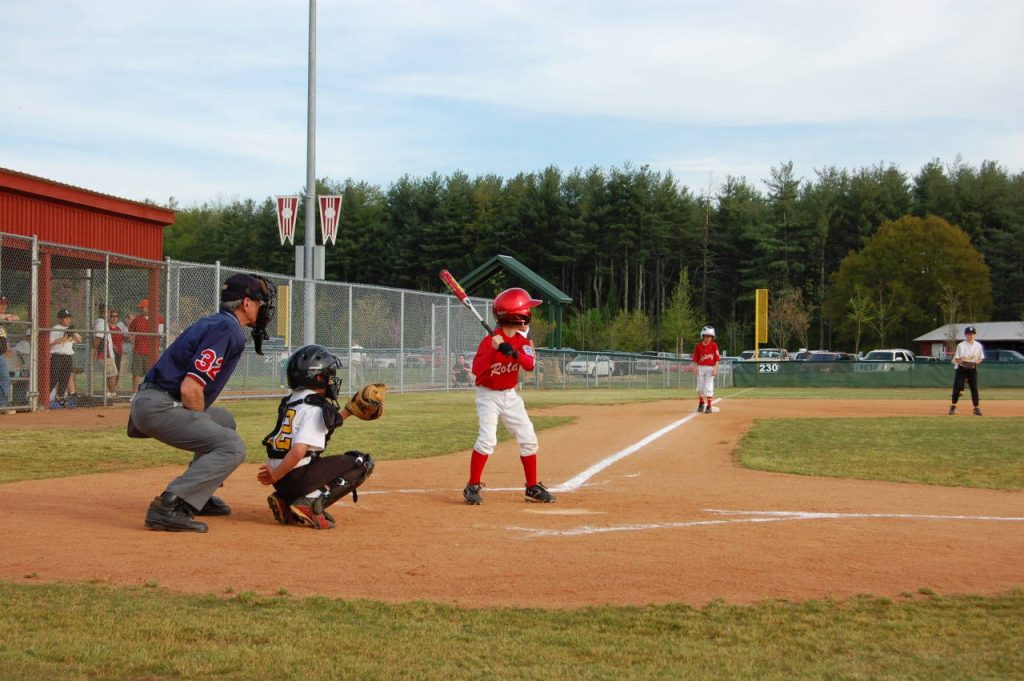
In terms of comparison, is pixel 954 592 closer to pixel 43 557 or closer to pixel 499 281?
pixel 43 557

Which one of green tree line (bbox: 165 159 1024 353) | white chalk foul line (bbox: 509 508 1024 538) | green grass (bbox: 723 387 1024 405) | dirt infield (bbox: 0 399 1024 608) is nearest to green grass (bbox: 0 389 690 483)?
dirt infield (bbox: 0 399 1024 608)

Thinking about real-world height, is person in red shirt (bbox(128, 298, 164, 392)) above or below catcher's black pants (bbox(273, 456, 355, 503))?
above

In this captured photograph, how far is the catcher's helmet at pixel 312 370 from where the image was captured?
6801 mm

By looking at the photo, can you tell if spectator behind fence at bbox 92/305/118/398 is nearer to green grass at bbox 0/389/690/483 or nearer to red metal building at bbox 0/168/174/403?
red metal building at bbox 0/168/174/403

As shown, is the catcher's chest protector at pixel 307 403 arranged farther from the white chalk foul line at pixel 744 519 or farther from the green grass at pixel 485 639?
the green grass at pixel 485 639

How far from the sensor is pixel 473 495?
7.86 meters

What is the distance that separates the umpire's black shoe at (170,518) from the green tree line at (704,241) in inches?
2670

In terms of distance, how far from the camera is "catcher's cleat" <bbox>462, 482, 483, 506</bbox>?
7.83 metres

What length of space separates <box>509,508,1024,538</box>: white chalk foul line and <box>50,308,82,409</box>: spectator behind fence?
1284cm

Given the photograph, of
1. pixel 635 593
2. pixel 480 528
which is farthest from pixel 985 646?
pixel 480 528

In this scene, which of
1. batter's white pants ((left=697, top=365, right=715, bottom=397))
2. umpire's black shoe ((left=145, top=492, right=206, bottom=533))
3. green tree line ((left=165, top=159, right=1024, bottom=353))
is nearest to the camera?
umpire's black shoe ((left=145, top=492, right=206, bottom=533))

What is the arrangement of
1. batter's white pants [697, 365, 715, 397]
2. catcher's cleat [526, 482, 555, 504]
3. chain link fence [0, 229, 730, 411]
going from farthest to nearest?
batter's white pants [697, 365, 715, 397], chain link fence [0, 229, 730, 411], catcher's cleat [526, 482, 555, 504]

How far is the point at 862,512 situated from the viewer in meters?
7.61

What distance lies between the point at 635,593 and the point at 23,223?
19.4 metres
